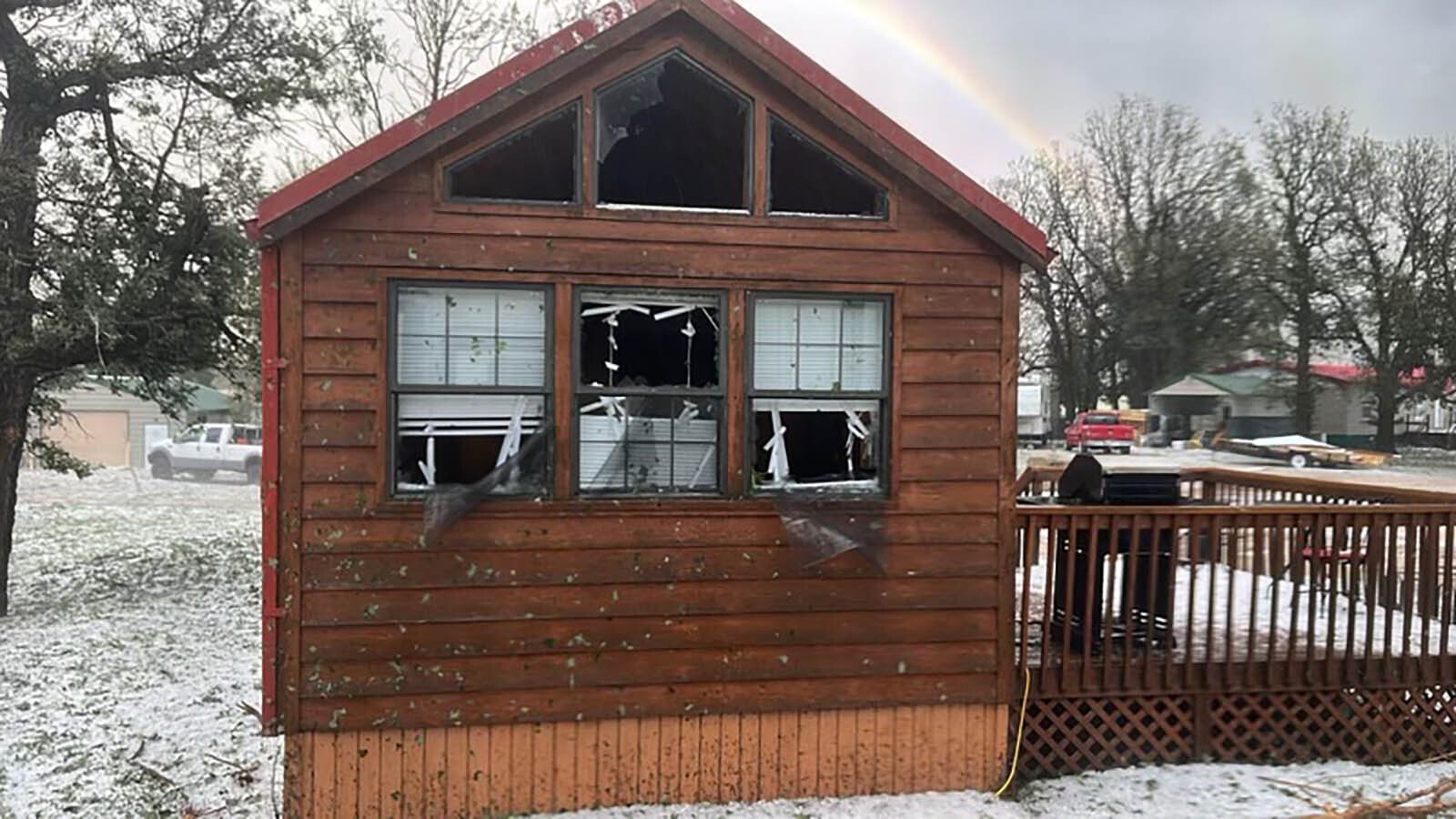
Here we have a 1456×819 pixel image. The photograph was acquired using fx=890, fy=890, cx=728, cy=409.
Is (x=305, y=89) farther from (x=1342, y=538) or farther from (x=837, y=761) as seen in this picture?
(x=1342, y=538)

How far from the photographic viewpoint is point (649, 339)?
4.52 meters

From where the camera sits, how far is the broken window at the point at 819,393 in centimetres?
458

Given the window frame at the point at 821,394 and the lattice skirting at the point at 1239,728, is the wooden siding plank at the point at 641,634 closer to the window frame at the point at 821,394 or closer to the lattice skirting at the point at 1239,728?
the window frame at the point at 821,394

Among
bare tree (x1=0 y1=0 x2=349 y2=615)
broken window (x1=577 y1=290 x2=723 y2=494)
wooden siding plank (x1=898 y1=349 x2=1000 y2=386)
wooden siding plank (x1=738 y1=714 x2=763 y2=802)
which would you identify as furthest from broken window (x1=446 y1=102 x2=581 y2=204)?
bare tree (x1=0 y1=0 x2=349 y2=615)

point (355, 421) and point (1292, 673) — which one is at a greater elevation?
point (355, 421)

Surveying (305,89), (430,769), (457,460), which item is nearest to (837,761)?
(430,769)

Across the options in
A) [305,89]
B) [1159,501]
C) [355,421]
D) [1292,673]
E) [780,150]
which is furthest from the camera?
[305,89]

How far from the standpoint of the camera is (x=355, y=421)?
4.23 meters

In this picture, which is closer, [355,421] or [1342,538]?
[355,421]

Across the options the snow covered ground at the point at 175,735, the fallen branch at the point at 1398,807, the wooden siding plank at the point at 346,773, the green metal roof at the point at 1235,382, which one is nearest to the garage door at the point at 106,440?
the snow covered ground at the point at 175,735

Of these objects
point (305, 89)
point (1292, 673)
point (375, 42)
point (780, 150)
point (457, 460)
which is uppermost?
point (375, 42)

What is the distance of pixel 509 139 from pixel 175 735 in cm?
464

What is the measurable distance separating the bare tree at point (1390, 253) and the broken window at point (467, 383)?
37595 millimetres

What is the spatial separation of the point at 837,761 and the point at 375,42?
11.1 metres
